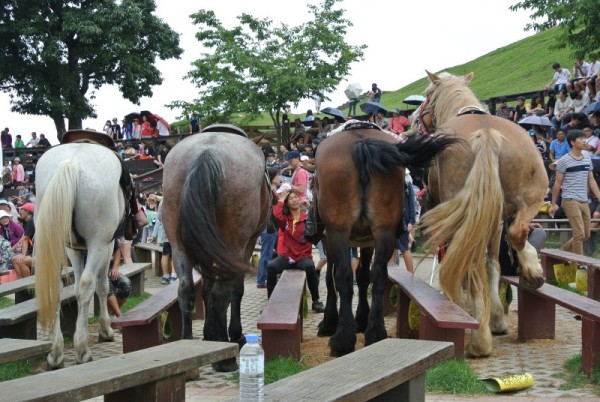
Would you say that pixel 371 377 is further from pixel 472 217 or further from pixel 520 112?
pixel 520 112

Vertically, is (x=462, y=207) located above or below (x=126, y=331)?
above

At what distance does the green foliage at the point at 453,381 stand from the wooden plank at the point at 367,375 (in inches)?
44.1

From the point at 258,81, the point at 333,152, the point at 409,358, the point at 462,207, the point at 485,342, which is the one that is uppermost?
the point at 258,81

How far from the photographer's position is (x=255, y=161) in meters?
7.60

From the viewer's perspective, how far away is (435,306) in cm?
720

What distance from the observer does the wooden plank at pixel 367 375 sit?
13.1 feet

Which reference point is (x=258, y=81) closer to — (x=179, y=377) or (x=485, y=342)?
(x=485, y=342)

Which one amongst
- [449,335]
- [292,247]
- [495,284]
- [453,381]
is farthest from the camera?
[292,247]

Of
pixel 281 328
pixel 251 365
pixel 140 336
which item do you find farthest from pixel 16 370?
pixel 251 365

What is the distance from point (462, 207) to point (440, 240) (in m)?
0.34

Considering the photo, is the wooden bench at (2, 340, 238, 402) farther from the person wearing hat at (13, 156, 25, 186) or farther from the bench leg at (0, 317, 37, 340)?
the person wearing hat at (13, 156, 25, 186)

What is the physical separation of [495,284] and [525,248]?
49 cm

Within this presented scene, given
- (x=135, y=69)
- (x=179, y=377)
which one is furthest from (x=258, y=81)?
(x=179, y=377)

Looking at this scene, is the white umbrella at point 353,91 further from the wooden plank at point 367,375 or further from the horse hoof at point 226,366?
the wooden plank at point 367,375
